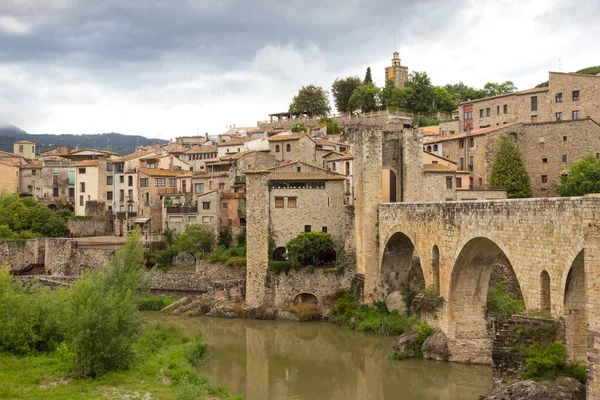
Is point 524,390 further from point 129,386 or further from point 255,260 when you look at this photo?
point 255,260

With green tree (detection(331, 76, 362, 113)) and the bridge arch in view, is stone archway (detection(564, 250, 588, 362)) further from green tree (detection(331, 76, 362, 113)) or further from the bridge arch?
green tree (detection(331, 76, 362, 113))

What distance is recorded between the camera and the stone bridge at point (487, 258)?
16.5m

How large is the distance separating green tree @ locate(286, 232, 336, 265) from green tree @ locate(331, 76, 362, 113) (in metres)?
39.6

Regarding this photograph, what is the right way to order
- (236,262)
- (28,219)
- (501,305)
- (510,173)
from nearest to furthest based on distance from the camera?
(501,305) → (236,262) → (510,173) → (28,219)

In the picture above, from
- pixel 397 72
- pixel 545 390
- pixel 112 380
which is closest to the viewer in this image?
pixel 545 390

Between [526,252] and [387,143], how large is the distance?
1562 cm

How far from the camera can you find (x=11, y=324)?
74.3ft

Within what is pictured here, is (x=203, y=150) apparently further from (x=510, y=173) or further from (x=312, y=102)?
(x=510, y=173)

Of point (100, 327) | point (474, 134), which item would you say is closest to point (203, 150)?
point (474, 134)

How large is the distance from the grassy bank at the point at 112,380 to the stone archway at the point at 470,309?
963 cm

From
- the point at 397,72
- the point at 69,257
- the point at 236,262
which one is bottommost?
the point at 236,262

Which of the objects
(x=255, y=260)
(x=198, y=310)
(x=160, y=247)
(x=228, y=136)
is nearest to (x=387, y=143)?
(x=255, y=260)

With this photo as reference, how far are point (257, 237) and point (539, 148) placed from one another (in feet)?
65.6

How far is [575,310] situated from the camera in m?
17.2
